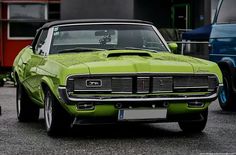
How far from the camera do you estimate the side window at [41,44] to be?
964 cm

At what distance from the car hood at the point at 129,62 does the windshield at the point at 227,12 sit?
126 inches

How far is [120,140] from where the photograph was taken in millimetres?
8266

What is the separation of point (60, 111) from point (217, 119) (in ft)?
10.7

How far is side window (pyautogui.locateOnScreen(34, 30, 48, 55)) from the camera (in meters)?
9.64

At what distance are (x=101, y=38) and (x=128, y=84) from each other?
Result: 148cm

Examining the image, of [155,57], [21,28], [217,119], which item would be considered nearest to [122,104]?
[155,57]

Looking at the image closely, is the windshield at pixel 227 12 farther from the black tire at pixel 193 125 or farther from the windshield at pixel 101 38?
the black tire at pixel 193 125

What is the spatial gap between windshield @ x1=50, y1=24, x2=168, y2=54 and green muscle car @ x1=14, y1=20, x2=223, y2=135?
0.02 metres

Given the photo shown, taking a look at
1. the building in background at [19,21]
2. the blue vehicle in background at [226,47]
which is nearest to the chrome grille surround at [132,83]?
the blue vehicle in background at [226,47]

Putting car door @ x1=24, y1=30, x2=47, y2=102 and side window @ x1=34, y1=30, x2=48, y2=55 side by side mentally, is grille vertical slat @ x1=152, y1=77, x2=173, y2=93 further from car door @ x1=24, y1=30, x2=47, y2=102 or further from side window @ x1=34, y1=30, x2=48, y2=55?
side window @ x1=34, y1=30, x2=48, y2=55

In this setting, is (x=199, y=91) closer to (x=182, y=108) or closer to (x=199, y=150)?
(x=182, y=108)

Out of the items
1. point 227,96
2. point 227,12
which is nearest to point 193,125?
point 227,96

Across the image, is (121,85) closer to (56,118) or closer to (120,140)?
(120,140)

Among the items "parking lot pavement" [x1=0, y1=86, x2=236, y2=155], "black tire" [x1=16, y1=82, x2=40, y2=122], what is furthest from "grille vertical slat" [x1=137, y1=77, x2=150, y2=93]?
"black tire" [x1=16, y1=82, x2=40, y2=122]
